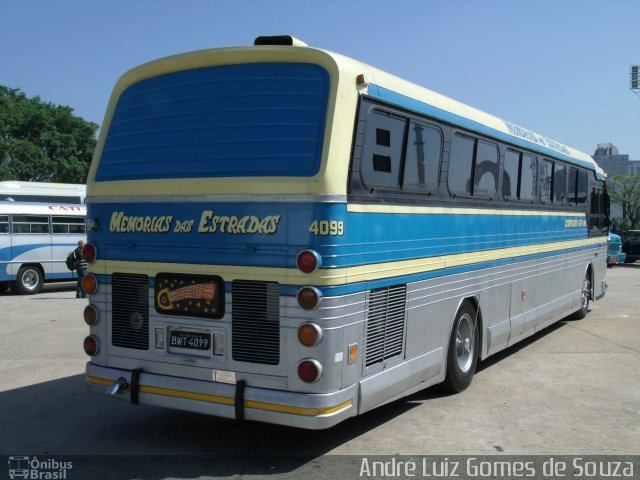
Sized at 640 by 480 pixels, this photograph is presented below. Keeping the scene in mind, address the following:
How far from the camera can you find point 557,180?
36.9ft

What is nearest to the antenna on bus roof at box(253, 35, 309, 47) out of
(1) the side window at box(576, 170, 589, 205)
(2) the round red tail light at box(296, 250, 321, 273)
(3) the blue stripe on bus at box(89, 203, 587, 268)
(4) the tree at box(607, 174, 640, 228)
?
(3) the blue stripe on bus at box(89, 203, 587, 268)

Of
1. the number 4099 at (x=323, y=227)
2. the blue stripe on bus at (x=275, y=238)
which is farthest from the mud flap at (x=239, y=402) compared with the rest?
the number 4099 at (x=323, y=227)

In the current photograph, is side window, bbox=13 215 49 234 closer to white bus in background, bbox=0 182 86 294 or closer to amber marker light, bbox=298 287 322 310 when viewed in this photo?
white bus in background, bbox=0 182 86 294

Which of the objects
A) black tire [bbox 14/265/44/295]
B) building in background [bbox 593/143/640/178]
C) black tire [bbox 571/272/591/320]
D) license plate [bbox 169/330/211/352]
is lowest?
black tire [bbox 14/265/44/295]

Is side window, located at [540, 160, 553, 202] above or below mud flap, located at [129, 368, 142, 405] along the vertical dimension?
above

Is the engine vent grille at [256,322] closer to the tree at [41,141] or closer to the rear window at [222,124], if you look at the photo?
the rear window at [222,124]

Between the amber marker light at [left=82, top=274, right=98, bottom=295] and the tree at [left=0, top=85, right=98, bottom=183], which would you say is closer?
the amber marker light at [left=82, top=274, right=98, bottom=295]

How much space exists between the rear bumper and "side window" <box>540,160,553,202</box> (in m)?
6.32

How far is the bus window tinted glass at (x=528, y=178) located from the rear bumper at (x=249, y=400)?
534cm

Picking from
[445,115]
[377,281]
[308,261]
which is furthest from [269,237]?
[445,115]

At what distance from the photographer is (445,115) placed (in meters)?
7.04

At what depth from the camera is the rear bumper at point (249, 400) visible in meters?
5.04

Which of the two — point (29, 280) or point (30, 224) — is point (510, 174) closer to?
point (30, 224)

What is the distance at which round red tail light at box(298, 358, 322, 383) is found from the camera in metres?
5.06
